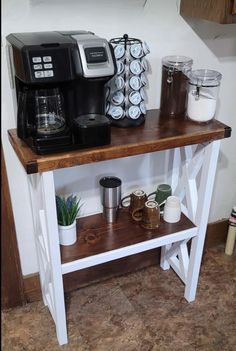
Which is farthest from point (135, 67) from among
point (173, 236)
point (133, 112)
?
point (173, 236)

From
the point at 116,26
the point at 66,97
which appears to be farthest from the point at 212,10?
the point at 66,97

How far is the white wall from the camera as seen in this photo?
1.28 metres

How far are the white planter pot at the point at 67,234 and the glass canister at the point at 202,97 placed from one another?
2.06 feet

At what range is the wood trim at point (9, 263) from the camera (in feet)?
4.97

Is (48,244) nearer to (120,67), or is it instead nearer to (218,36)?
(120,67)

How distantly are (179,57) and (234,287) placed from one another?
1154 mm

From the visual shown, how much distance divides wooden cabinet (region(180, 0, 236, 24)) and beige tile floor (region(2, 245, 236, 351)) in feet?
4.08

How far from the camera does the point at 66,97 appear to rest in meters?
1.21

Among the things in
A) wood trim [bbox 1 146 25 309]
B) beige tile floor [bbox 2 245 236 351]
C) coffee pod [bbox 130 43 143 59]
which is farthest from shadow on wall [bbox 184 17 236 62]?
beige tile floor [bbox 2 245 236 351]

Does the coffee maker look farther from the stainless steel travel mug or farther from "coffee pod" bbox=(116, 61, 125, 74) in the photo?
the stainless steel travel mug

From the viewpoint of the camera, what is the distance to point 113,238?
5.04ft

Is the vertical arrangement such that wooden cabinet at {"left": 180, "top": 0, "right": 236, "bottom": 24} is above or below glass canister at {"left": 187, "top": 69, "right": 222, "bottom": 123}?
above

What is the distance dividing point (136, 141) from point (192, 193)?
483 millimetres

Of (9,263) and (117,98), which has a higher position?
(117,98)
